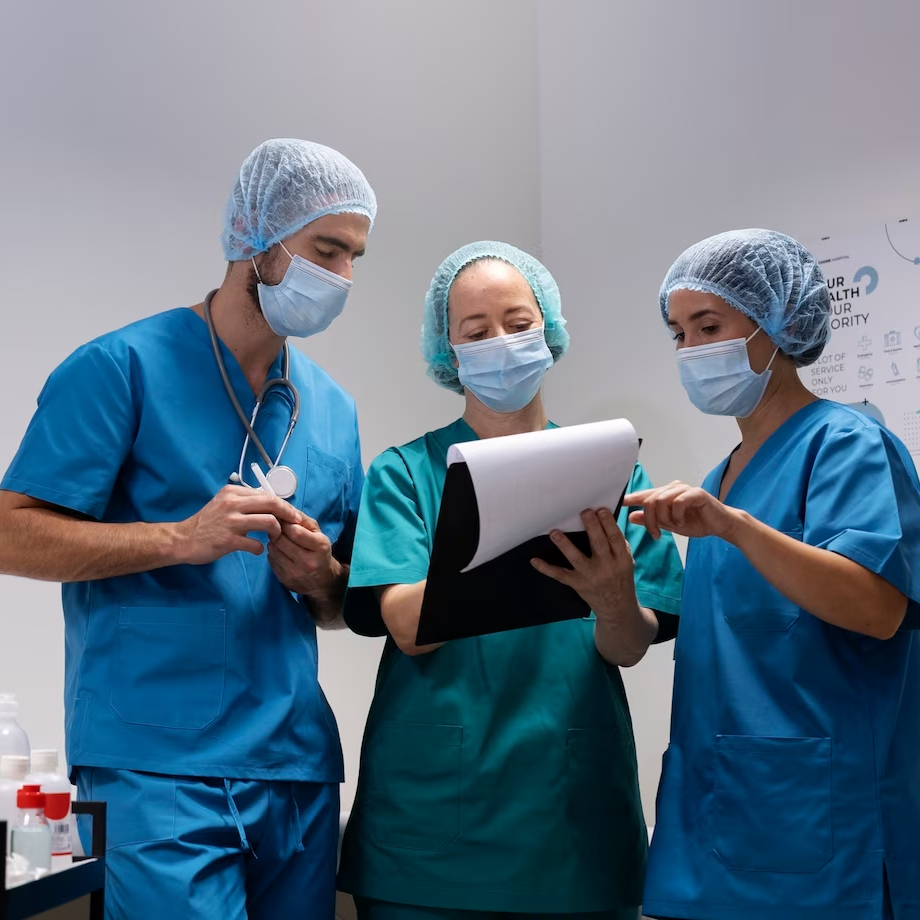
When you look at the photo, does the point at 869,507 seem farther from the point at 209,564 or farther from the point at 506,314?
the point at 209,564

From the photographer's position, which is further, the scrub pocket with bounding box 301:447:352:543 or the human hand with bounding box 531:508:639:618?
the scrub pocket with bounding box 301:447:352:543

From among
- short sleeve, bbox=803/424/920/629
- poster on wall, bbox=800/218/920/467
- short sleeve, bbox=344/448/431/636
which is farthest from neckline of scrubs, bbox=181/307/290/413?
poster on wall, bbox=800/218/920/467

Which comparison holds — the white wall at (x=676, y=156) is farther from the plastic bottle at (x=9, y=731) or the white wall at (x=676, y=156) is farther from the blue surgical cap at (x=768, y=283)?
the plastic bottle at (x=9, y=731)

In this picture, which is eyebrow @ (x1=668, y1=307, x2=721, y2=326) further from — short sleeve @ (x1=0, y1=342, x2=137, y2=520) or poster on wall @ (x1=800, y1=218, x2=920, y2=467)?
poster on wall @ (x1=800, y1=218, x2=920, y2=467)

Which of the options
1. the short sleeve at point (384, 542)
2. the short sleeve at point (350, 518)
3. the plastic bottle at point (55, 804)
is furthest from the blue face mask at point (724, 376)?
the plastic bottle at point (55, 804)

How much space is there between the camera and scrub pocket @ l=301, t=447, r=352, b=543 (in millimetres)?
1846

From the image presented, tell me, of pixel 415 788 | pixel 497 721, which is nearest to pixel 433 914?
pixel 415 788

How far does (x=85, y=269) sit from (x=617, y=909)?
191cm

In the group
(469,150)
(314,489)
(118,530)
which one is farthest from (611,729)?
(469,150)

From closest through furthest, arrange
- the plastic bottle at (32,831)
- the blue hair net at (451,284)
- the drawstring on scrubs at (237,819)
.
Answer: the plastic bottle at (32,831)
the drawstring on scrubs at (237,819)
the blue hair net at (451,284)

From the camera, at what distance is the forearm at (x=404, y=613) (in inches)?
64.0

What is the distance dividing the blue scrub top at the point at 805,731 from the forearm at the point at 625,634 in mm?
78

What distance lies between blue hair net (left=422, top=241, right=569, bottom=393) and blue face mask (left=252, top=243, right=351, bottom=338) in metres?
0.18

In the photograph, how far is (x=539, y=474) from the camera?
1416 millimetres
